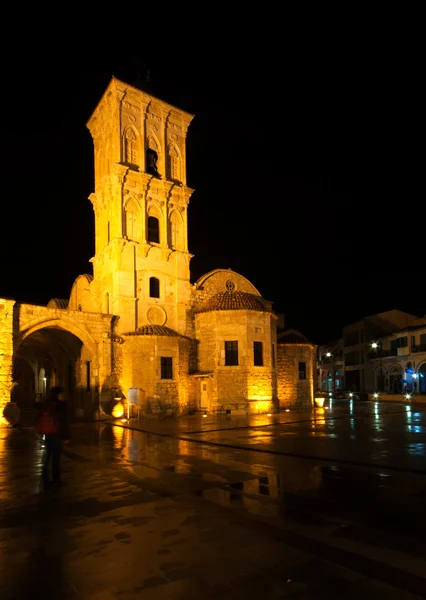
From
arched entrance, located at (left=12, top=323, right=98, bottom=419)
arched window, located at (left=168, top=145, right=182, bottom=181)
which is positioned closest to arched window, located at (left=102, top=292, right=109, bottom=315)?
arched entrance, located at (left=12, top=323, right=98, bottom=419)

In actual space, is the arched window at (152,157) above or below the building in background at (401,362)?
above

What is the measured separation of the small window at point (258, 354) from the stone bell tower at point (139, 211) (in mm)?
4807

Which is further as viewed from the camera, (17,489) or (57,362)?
(57,362)

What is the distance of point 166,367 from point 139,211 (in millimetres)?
10274

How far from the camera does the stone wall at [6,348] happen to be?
23141mm

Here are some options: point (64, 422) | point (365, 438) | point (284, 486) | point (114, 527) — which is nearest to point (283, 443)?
point (365, 438)

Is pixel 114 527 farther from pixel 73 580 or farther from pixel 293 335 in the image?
pixel 293 335

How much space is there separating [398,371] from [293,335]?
93.2 ft

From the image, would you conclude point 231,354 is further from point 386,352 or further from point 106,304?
point 386,352

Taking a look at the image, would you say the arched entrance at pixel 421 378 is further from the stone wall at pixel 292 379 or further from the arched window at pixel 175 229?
the arched window at pixel 175 229

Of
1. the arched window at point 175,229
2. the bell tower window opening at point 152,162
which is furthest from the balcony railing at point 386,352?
the bell tower window opening at point 152,162

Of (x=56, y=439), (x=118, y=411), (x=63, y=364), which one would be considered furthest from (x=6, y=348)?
(x=56, y=439)

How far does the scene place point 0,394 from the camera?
23.0m

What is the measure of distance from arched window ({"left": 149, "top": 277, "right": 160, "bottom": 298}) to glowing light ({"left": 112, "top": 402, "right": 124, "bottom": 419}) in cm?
752
